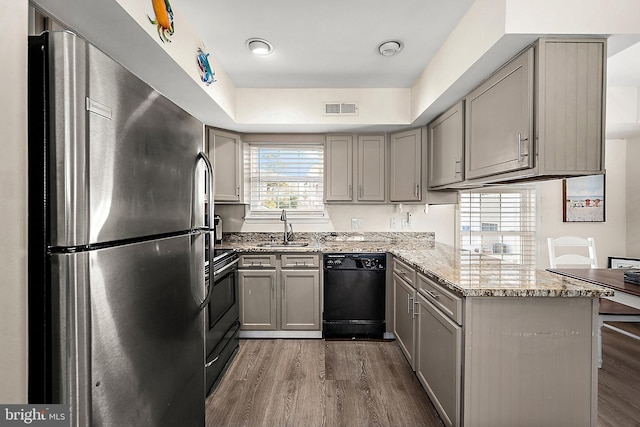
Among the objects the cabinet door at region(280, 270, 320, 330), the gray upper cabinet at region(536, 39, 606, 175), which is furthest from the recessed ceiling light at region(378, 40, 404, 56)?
the cabinet door at region(280, 270, 320, 330)

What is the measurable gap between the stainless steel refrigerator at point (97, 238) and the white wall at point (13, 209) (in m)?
0.02

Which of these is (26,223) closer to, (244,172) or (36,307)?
(36,307)

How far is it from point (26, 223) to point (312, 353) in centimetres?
253

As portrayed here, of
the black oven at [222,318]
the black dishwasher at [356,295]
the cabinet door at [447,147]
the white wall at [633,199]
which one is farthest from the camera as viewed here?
the white wall at [633,199]

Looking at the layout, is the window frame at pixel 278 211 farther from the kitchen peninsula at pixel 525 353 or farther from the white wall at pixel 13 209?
the white wall at pixel 13 209

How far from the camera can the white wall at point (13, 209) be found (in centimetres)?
69

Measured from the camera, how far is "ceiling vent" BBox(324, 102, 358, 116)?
321 centimetres

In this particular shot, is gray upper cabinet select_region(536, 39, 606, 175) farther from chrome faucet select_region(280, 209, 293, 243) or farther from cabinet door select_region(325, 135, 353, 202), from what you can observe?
chrome faucet select_region(280, 209, 293, 243)

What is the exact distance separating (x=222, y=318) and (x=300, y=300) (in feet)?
2.84

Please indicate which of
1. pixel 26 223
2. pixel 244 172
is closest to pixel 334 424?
pixel 26 223

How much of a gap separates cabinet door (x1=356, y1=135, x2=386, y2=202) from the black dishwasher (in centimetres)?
75

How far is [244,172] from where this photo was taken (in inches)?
141

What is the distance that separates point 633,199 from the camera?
3.81 metres

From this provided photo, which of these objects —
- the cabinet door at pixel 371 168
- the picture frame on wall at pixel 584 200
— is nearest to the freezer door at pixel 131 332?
the cabinet door at pixel 371 168
